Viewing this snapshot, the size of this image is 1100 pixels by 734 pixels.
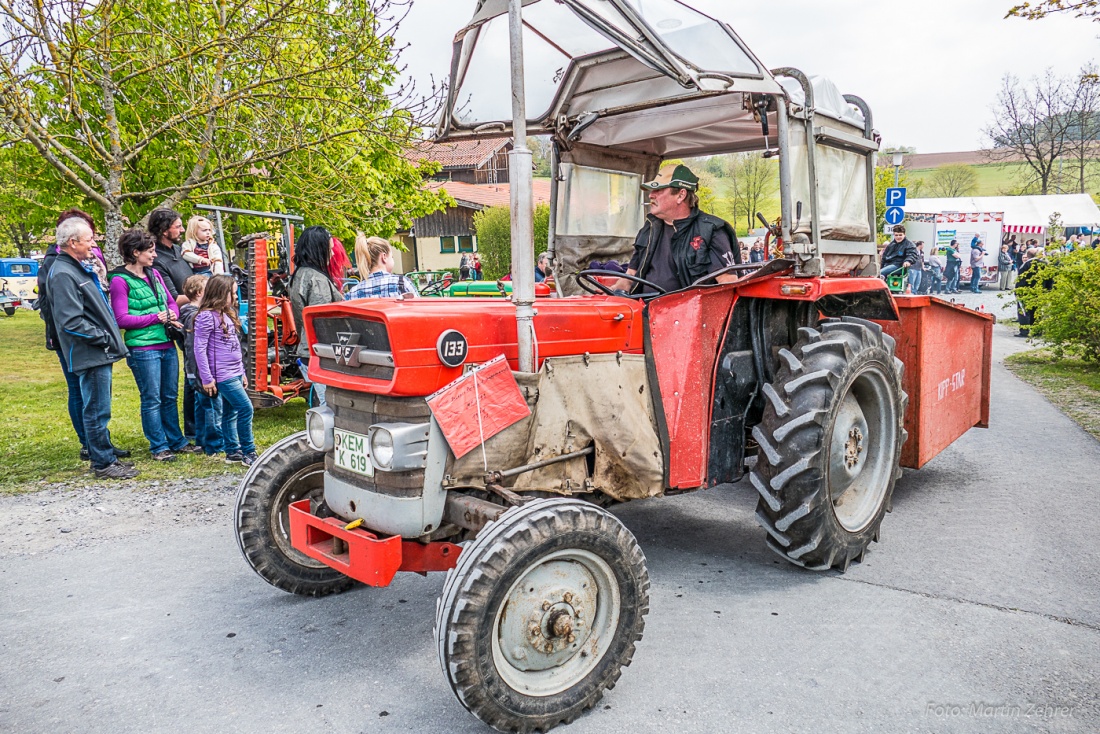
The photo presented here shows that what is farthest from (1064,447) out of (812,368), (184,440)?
(184,440)

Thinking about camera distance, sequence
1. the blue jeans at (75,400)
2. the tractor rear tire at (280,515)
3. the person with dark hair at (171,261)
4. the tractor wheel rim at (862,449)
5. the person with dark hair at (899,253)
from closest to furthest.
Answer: the tractor rear tire at (280,515)
the tractor wheel rim at (862,449)
the blue jeans at (75,400)
the person with dark hair at (171,261)
the person with dark hair at (899,253)

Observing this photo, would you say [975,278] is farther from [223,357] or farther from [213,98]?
[223,357]

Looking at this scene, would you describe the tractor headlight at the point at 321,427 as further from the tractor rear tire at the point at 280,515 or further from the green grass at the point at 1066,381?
the green grass at the point at 1066,381

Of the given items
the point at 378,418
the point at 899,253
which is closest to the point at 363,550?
the point at 378,418

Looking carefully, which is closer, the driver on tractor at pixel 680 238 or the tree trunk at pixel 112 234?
the driver on tractor at pixel 680 238

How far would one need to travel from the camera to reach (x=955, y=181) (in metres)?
58.7

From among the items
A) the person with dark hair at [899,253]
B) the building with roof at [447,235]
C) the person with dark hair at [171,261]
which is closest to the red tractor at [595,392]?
the person with dark hair at [171,261]

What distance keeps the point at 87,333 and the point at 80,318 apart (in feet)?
0.36

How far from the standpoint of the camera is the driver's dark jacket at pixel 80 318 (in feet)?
18.0

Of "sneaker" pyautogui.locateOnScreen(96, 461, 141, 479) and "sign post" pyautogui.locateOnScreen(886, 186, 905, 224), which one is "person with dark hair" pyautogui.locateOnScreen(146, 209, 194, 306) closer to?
"sneaker" pyautogui.locateOnScreen(96, 461, 141, 479)

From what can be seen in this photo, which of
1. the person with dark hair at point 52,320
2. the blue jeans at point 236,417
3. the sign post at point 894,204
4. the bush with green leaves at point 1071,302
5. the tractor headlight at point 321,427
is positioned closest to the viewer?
the tractor headlight at point 321,427

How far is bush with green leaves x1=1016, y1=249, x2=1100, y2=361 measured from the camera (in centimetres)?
979

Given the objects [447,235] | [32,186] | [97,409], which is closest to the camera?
[97,409]

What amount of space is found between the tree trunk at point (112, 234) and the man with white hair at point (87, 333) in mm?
4889
